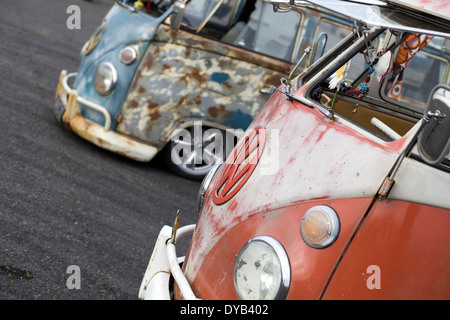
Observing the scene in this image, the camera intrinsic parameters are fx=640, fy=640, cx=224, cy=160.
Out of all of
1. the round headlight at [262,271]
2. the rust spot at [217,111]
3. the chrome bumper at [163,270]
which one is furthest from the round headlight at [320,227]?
the rust spot at [217,111]

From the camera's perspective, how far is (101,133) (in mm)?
6066

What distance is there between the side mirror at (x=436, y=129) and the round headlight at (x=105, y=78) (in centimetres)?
416

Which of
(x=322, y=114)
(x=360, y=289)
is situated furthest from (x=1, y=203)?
(x=360, y=289)

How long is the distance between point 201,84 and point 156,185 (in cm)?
105

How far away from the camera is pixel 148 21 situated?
6.11 meters

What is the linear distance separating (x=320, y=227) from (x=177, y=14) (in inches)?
155

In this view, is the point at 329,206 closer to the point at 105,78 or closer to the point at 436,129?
the point at 436,129

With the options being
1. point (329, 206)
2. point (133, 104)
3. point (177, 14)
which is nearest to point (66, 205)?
point (133, 104)

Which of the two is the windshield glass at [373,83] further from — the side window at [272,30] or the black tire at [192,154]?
the black tire at [192,154]

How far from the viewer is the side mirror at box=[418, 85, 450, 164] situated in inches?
85.7

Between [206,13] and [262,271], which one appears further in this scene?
[206,13]

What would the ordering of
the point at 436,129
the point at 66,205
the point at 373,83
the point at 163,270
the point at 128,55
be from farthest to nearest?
the point at 128,55, the point at 66,205, the point at 373,83, the point at 163,270, the point at 436,129
